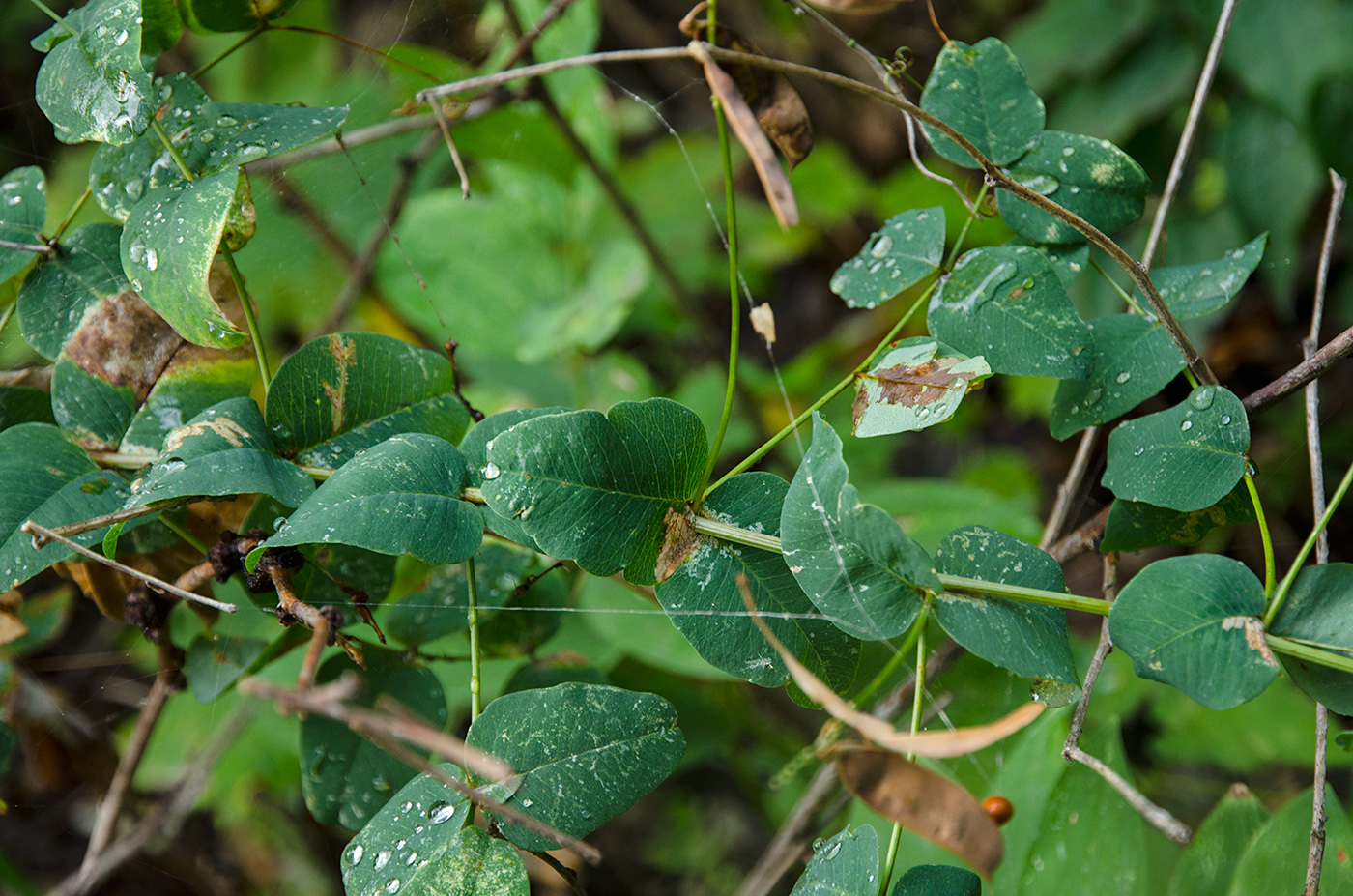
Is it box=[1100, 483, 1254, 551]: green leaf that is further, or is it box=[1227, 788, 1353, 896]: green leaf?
box=[1227, 788, 1353, 896]: green leaf

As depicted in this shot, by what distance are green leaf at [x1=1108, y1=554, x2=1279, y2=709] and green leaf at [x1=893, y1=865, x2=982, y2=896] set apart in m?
0.12

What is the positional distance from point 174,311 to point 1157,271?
21.6 inches

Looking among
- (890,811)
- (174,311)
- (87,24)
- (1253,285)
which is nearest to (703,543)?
(890,811)

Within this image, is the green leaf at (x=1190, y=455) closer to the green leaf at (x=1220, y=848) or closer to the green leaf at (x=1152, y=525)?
the green leaf at (x=1152, y=525)

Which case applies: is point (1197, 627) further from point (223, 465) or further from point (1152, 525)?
point (223, 465)

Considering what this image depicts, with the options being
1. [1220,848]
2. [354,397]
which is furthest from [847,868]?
[1220,848]

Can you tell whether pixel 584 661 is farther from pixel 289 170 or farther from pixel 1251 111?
pixel 1251 111

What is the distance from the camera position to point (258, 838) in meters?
1.37

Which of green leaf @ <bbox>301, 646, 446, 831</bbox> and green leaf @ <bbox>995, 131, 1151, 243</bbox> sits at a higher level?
green leaf @ <bbox>995, 131, 1151, 243</bbox>

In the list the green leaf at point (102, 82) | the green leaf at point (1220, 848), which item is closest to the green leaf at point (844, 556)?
the green leaf at point (102, 82)

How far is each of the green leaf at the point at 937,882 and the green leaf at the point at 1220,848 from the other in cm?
40

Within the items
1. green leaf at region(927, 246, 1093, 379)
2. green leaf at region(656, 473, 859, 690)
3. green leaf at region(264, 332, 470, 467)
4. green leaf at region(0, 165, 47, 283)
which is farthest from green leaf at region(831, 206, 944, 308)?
green leaf at region(0, 165, 47, 283)

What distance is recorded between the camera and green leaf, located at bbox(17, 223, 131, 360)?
18.5 inches

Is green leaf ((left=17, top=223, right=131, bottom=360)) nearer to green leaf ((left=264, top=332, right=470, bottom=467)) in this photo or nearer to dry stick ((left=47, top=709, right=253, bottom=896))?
green leaf ((left=264, top=332, right=470, bottom=467))
